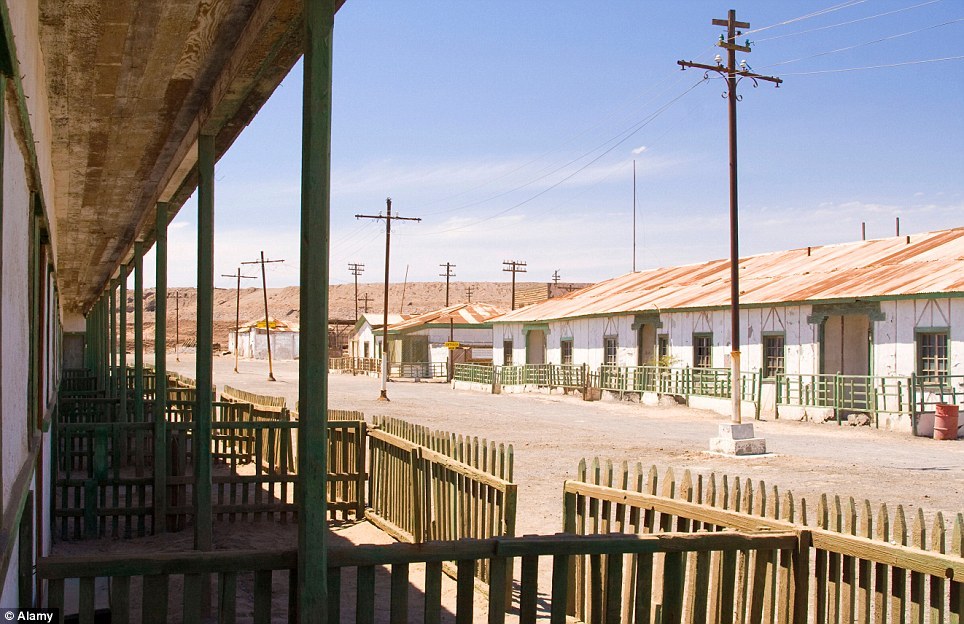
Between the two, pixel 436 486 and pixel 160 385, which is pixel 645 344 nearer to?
pixel 160 385

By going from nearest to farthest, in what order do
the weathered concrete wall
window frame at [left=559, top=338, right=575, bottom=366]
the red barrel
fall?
the weathered concrete wall, the red barrel, window frame at [left=559, top=338, right=575, bottom=366]

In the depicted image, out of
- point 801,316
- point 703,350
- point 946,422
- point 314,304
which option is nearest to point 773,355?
point 801,316

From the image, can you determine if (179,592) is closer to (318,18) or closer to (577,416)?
(318,18)

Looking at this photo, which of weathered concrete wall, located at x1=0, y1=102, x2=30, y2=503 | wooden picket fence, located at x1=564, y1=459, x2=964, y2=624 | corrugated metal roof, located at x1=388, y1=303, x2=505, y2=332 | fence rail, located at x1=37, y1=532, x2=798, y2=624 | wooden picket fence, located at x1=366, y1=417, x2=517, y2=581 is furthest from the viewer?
corrugated metal roof, located at x1=388, y1=303, x2=505, y2=332

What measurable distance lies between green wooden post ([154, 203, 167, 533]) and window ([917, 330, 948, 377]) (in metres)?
17.1

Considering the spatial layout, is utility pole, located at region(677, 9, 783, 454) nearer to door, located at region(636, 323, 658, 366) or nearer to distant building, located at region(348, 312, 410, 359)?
door, located at region(636, 323, 658, 366)

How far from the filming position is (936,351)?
21172 millimetres

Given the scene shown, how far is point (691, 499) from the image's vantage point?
223 inches

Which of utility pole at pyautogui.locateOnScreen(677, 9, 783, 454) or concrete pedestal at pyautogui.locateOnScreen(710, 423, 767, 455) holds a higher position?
utility pole at pyautogui.locateOnScreen(677, 9, 783, 454)

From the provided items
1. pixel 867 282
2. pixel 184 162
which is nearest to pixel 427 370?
pixel 867 282

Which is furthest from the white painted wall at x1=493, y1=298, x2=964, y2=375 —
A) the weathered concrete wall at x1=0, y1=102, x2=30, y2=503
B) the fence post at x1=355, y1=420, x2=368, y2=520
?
the weathered concrete wall at x1=0, y1=102, x2=30, y2=503

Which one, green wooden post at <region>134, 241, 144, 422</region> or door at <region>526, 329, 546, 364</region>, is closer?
green wooden post at <region>134, 241, 144, 422</region>

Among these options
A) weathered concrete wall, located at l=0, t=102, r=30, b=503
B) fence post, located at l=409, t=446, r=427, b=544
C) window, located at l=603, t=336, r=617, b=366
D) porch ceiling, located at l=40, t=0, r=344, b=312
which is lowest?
fence post, located at l=409, t=446, r=427, b=544

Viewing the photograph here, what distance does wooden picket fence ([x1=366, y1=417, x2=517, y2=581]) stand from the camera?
22.9ft
